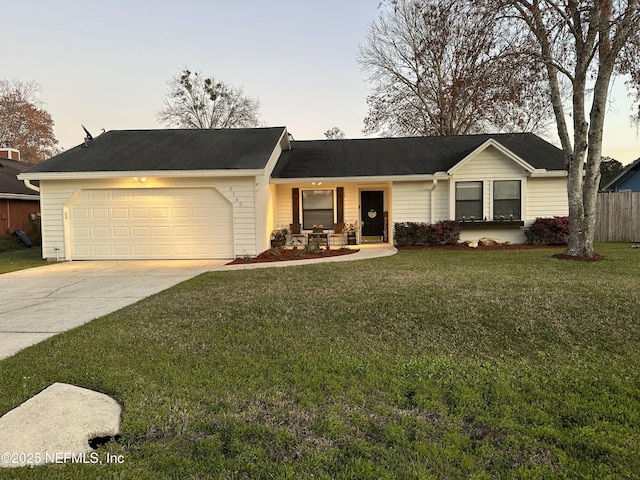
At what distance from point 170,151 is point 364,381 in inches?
449

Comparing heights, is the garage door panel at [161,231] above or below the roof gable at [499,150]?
below

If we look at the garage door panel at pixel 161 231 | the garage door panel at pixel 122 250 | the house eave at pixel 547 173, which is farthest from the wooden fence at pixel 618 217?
the garage door panel at pixel 122 250

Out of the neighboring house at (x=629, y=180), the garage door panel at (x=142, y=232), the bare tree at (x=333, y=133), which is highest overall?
the bare tree at (x=333, y=133)

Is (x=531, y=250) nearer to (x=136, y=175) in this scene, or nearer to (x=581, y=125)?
(x=581, y=125)

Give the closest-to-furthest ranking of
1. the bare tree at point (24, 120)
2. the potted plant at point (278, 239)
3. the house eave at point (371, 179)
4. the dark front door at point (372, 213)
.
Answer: the house eave at point (371, 179) → the potted plant at point (278, 239) → the dark front door at point (372, 213) → the bare tree at point (24, 120)

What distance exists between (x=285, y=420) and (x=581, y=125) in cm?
1106

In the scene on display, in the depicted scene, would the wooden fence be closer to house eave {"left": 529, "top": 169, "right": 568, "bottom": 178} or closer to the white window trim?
house eave {"left": 529, "top": 169, "right": 568, "bottom": 178}

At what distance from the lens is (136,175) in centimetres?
1116

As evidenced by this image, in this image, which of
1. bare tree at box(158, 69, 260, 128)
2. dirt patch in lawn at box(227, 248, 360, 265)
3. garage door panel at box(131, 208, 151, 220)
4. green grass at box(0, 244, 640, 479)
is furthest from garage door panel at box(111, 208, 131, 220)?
bare tree at box(158, 69, 260, 128)

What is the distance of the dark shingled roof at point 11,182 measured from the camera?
16.5m

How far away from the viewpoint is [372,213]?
49.5ft

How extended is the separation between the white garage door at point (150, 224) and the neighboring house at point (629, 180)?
20.3 m

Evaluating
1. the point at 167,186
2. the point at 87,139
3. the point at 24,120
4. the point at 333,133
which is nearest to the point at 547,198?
the point at 167,186

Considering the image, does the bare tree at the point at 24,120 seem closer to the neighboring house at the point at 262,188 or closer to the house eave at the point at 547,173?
the neighboring house at the point at 262,188
